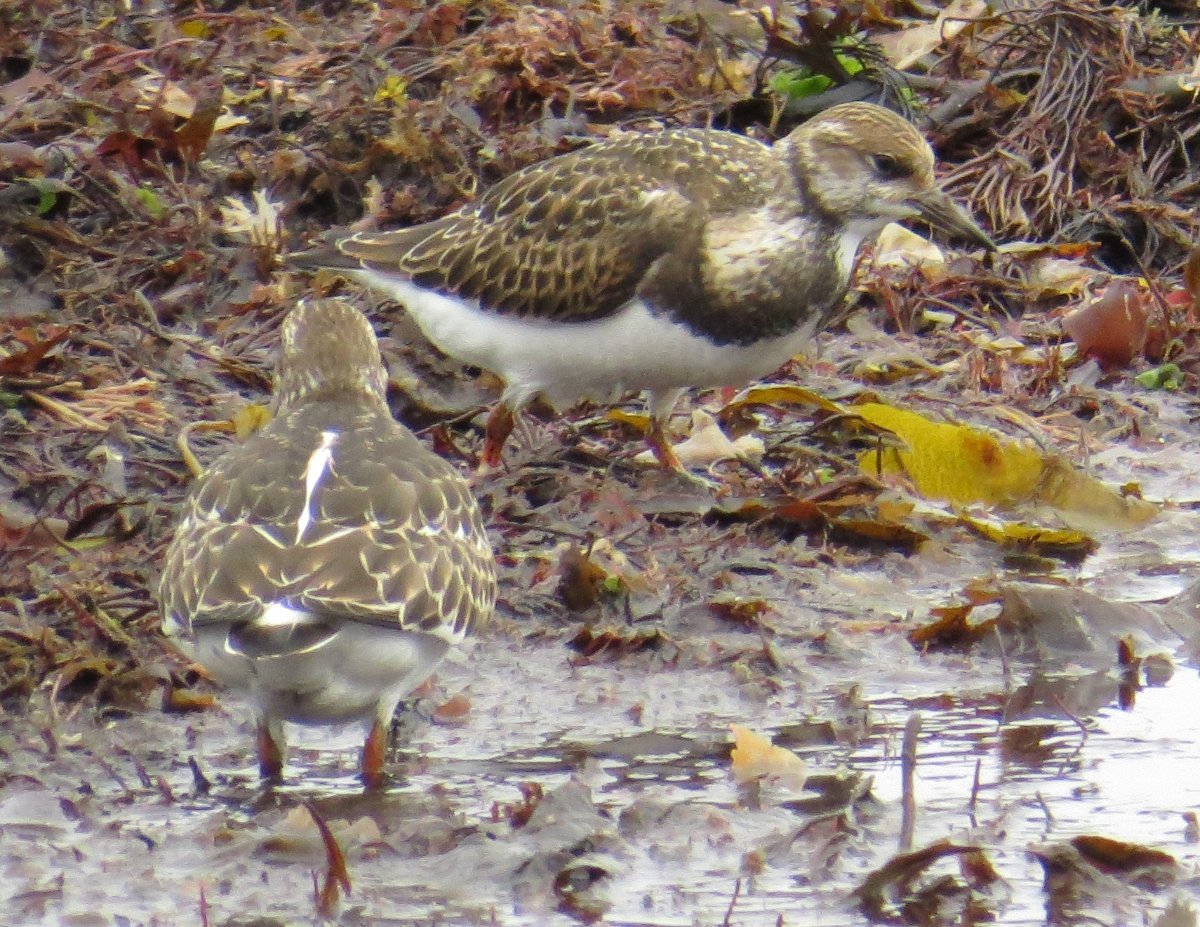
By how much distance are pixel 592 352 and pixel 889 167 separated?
0.89m

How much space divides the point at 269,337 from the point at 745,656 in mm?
2102

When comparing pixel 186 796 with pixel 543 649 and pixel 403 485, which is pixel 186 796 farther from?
pixel 543 649

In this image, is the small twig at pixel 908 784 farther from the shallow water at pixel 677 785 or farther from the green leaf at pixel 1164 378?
the green leaf at pixel 1164 378

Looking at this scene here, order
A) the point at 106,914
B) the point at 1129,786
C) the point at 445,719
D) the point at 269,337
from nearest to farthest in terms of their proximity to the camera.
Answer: the point at 106,914 < the point at 1129,786 < the point at 445,719 < the point at 269,337

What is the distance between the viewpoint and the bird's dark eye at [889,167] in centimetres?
555

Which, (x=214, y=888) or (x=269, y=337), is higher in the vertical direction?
(x=214, y=888)

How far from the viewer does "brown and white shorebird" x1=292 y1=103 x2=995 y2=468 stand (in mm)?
5395

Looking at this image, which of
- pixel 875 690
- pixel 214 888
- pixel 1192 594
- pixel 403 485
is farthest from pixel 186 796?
pixel 1192 594

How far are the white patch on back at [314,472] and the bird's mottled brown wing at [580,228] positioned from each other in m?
1.56

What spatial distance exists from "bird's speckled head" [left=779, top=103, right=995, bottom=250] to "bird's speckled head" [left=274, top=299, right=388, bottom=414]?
4.85 ft

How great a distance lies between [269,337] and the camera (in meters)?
6.21

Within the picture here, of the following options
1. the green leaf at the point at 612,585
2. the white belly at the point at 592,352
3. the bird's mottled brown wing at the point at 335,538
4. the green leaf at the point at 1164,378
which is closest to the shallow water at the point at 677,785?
the green leaf at the point at 612,585

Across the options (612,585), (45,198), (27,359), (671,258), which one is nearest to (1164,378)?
(671,258)

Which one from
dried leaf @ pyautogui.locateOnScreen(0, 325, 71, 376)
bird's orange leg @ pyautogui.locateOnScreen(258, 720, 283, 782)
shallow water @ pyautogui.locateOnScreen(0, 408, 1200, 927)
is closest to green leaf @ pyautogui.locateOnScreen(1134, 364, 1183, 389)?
shallow water @ pyautogui.locateOnScreen(0, 408, 1200, 927)
